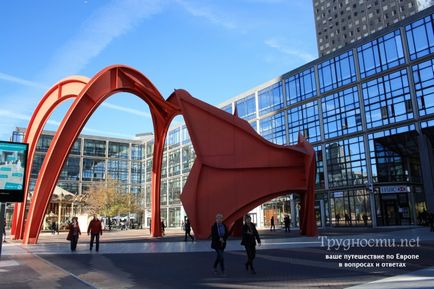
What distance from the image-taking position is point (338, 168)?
145ft

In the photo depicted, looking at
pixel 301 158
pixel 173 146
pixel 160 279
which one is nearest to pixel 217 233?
pixel 160 279

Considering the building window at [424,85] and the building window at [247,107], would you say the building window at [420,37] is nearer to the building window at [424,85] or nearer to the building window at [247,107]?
the building window at [424,85]

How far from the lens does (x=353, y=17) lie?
3438 inches

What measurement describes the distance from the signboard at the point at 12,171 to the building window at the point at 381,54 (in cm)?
3843

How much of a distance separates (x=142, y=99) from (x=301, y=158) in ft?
40.9

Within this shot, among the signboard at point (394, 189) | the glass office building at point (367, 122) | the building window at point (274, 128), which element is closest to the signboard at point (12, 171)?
the glass office building at point (367, 122)

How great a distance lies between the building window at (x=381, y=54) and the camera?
39.3 m

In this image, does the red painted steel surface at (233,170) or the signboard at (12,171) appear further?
the red painted steel surface at (233,170)

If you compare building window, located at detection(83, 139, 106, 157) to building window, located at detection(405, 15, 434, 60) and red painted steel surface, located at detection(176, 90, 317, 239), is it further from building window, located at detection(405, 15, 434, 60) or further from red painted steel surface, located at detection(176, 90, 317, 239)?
building window, located at detection(405, 15, 434, 60)

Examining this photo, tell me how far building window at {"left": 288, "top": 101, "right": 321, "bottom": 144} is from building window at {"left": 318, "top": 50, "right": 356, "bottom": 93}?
111 inches

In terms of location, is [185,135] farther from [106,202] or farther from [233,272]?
[233,272]

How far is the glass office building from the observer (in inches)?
1464

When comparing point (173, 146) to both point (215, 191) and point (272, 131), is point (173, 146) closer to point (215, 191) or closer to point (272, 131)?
point (272, 131)

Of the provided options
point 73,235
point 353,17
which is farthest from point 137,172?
point 73,235
